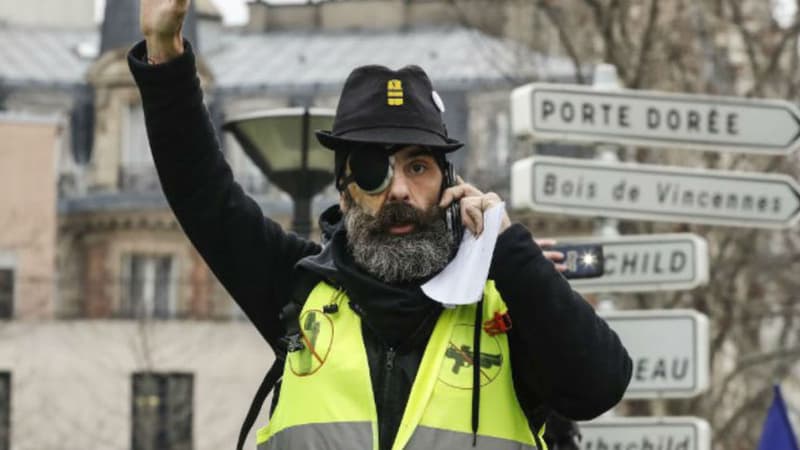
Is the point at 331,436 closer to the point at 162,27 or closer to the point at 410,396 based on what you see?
the point at 410,396

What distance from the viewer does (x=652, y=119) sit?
36.4 feet

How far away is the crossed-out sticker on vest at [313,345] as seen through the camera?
5.69 m

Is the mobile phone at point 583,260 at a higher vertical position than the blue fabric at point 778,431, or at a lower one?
higher

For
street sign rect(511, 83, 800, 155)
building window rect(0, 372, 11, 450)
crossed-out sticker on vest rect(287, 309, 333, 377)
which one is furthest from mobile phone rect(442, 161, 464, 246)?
building window rect(0, 372, 11, 450)

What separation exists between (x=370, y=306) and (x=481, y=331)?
0.85 ft

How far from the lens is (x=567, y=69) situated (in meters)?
43.9

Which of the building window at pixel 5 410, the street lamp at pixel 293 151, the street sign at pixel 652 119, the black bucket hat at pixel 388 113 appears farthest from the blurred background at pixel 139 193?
the black bucket hat at pixel 388 113

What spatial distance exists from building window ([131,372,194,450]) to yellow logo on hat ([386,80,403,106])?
35.6 meters

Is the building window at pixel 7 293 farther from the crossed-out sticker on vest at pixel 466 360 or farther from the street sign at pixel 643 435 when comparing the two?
the crossed-out sticker on vest at pixel 466 360

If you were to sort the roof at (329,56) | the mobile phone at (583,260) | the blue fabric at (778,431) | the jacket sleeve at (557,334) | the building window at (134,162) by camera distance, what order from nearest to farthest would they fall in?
the jacket sleeve at (557,334)
the mobile phone at (583,260)
the blue fabric at (778,431)
the roof at (329,56)
the building window at (134,162)

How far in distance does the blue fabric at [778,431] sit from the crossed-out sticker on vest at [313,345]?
4.91 meters

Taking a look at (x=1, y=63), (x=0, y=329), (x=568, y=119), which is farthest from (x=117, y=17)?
(x=568, y=119)

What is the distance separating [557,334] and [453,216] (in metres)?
0.41

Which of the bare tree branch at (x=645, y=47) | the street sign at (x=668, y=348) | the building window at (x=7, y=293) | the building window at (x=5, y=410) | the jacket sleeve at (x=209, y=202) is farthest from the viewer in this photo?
the building window at (x=7, y=293)
